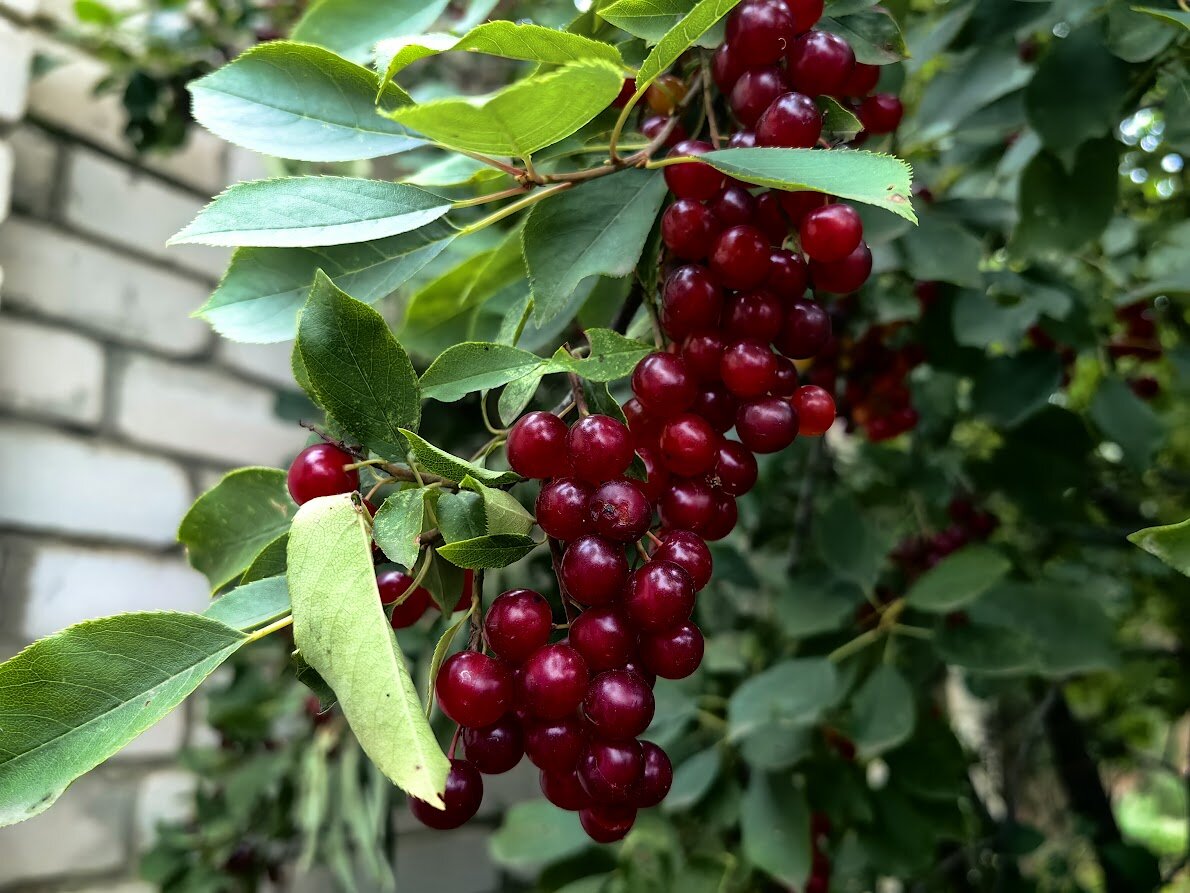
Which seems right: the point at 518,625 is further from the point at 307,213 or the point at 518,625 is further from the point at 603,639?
the point at 307,213

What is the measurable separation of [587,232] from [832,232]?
4.4 inches

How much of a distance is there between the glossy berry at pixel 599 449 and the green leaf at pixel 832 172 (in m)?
0.11

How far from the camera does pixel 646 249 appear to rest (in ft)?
1.45

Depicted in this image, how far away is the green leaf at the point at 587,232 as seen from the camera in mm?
395

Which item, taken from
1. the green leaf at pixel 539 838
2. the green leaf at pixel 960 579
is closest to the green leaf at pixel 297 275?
the green leaf at pixel 960 579

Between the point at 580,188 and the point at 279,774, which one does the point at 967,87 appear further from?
the point at 279,774

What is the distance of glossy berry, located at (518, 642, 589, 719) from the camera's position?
0.31 metres

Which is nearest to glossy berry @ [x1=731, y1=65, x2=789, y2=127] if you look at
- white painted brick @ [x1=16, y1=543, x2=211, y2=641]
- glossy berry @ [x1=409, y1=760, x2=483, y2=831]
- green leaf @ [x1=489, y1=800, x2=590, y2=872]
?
glossy berry @ [x1=409, y1=760, x2=483, y2=831]

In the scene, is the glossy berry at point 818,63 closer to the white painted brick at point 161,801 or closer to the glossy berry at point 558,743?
the glossy berry at point 558,743

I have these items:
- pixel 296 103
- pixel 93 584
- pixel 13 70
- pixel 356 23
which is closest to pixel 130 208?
pixel 13 70

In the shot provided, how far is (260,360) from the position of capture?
1.39 m

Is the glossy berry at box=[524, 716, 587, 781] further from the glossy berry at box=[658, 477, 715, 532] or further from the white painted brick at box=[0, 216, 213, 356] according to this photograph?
the white painted brick at box=[0, 216, 213, 356]

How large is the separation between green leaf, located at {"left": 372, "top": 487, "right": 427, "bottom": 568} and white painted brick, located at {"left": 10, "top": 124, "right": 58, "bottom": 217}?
1059 mm

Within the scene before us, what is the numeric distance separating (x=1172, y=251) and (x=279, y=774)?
1141 millimetres
